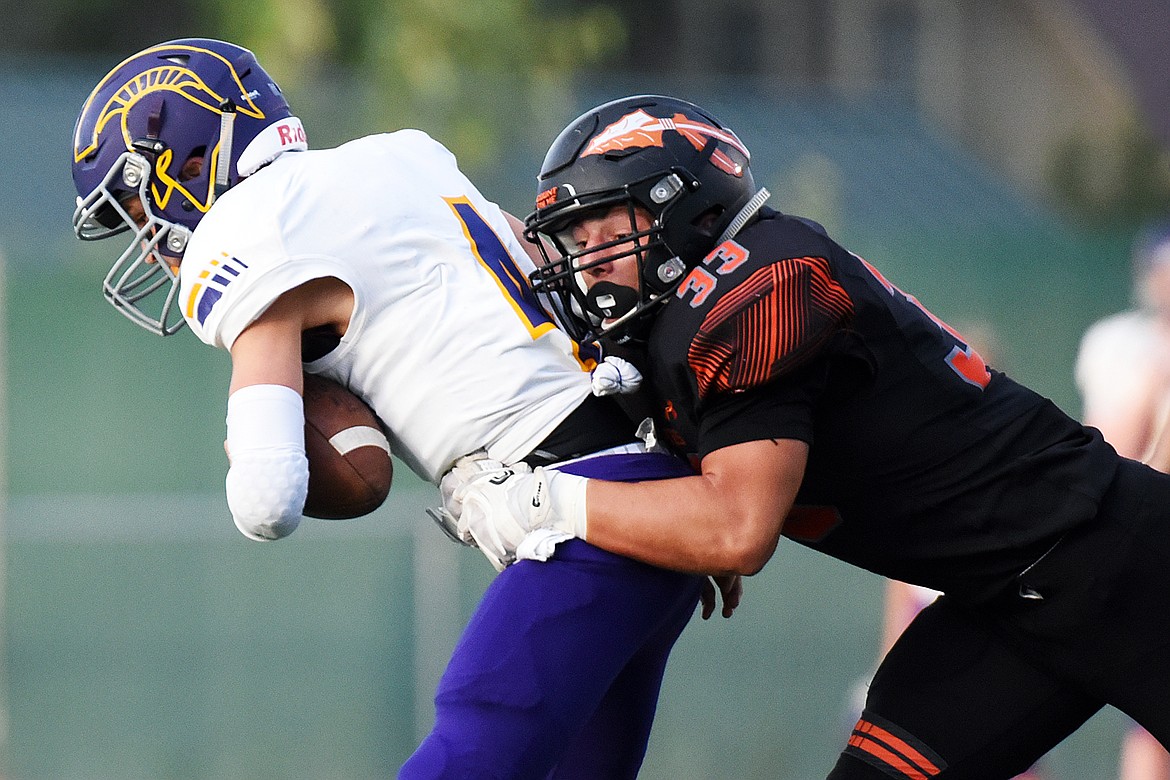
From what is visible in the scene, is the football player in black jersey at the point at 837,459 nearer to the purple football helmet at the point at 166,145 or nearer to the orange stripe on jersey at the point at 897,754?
the orange stripe on jersey at the point at 897,754

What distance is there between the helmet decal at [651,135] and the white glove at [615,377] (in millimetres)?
381

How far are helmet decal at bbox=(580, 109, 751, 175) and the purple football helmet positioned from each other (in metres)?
0.69

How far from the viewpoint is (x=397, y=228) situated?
2869mm

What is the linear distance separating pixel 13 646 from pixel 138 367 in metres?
1.28

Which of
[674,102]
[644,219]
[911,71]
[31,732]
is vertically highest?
[911,71]

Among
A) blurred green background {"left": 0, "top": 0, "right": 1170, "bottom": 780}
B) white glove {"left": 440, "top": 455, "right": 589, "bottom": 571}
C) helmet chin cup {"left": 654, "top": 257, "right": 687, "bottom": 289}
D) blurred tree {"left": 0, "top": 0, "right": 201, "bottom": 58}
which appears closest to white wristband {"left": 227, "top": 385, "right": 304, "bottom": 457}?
white glove {"left": 440, "top": 455, "right": 589, "bottom": 571}

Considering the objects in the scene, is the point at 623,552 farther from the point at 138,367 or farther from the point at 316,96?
the point at 316,96

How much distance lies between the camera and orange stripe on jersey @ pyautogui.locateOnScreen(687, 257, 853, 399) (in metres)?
2.59

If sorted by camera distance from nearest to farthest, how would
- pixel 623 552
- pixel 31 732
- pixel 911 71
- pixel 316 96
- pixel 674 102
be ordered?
pixel 623 552
pixel 674 102
pixel 31 732
pixel 316 96
pixel 911 71

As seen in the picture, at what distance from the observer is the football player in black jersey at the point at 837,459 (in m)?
2.62

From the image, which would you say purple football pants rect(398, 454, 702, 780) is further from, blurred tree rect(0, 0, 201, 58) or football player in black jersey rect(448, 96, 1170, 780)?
blurred tree rect(0, 0, 201, 58)

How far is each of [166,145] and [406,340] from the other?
2.05ft

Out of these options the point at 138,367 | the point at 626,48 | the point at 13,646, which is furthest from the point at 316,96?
the point at 626,48

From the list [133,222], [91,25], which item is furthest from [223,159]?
[91,25]
